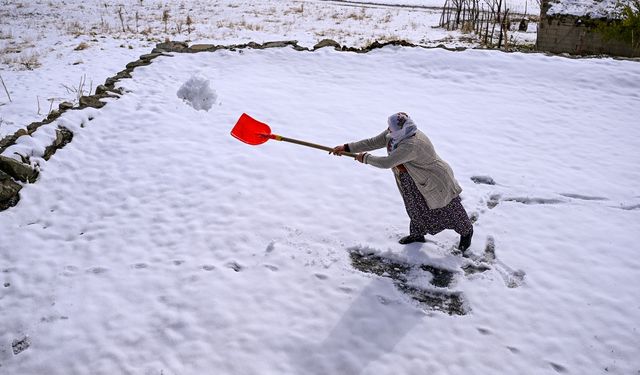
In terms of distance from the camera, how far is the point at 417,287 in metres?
4.23

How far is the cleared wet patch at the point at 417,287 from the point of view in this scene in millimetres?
4027

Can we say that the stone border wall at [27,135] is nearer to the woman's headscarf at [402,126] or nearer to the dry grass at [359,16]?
the woman's headscarf at [402,126]

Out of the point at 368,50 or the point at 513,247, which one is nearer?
the point at 513,247

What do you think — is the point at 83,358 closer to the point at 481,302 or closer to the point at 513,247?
the point at 481,302

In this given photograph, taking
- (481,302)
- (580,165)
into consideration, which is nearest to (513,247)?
(481,302)

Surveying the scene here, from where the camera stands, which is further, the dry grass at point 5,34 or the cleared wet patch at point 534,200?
the dry grass at point 5,34

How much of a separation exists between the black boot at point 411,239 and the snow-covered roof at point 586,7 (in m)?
11.0

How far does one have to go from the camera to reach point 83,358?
132 inches

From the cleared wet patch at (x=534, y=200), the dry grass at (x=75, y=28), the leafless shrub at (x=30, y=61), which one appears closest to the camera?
the cleared wet patch at (x=534, y=200)

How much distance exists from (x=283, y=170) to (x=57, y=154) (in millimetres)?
3034

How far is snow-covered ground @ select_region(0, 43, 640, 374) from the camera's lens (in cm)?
350

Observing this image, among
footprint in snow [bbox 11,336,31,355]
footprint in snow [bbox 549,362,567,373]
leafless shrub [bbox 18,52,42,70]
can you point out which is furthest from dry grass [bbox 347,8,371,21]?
footprint in snow [bbox 11,336,31,355]

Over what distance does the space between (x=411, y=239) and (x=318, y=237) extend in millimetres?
985

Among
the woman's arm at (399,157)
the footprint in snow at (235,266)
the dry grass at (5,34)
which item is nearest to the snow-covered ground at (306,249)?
the footprint in snow at (235,266)
